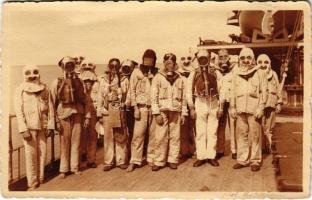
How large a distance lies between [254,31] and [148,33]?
72 centimetres

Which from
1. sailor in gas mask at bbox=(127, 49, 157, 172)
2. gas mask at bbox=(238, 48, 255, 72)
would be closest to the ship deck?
sailor in gas mask at bbox=(127, 49, 157, 172)

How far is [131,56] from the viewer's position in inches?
152

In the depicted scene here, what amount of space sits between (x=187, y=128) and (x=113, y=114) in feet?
1.72

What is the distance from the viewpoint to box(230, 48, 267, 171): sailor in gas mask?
382cm

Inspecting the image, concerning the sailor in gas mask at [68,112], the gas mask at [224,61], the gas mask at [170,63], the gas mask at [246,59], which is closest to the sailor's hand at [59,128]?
the sailor in gas mask at [68,112]

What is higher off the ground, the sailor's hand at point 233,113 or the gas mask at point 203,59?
the gas mask at point 203,59

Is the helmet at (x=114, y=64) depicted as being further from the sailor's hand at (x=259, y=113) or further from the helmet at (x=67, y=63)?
the sailor's hand at (x=259, y=113)

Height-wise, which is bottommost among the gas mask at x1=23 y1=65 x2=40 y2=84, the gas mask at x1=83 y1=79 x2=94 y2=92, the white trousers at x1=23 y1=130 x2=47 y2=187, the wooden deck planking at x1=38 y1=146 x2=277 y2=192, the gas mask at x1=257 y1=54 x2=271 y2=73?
the wooden deck planking at x1=38 y1=146 x2=277 y2=192

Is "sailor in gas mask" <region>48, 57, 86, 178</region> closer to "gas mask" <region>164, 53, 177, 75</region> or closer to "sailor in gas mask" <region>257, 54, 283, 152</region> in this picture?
"gas mask" <region>164, 53, 177, 75</region>

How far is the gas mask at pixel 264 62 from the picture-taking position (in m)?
3.80

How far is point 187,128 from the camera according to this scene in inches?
154

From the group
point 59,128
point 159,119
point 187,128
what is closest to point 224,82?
point 187,128

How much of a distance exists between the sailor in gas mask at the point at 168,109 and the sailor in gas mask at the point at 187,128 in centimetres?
Answer: 4

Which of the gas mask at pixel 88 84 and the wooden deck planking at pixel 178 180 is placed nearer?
the wooden deck planking at pixel 178 180
